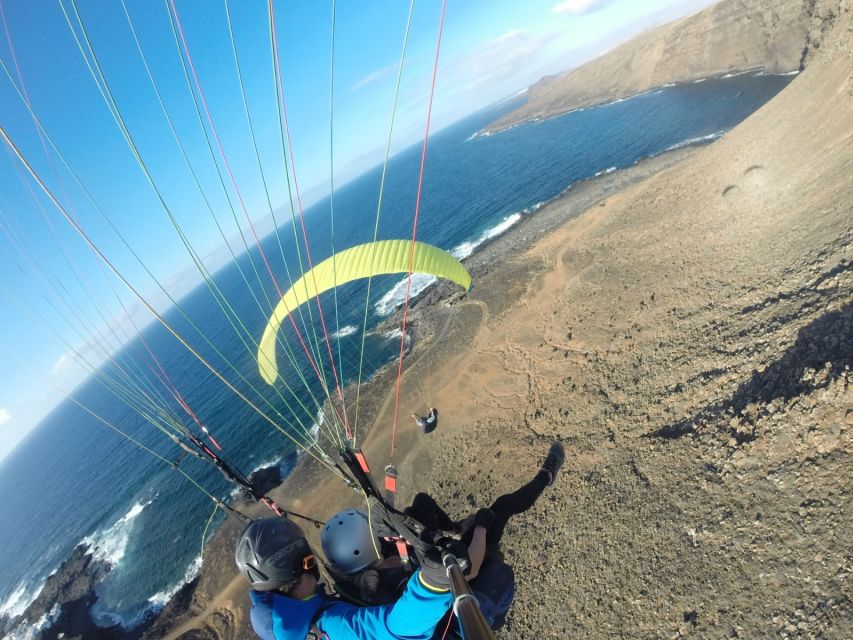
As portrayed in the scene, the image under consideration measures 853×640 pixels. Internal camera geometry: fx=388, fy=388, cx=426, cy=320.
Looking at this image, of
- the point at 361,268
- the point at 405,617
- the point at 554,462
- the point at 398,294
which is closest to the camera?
the point at 405,617

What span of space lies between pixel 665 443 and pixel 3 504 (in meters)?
92.6

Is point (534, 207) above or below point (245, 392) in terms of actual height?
below

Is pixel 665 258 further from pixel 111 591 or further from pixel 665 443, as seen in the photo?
pixel 111 591

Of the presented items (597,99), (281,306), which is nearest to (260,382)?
(281,306)

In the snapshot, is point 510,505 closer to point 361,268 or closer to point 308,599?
point 308,599

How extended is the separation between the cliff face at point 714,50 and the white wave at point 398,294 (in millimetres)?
60927

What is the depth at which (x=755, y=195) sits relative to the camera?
18625 millimetres

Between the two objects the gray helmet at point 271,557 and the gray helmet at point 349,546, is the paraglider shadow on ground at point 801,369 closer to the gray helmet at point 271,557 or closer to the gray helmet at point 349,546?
the gray helmet at point 349,546

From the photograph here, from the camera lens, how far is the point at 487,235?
42406 millimetres

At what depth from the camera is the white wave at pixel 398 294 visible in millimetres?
35500

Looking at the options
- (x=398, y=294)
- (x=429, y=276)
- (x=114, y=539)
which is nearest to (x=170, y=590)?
(x=114, y=539)

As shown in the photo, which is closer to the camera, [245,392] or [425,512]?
[425,512]

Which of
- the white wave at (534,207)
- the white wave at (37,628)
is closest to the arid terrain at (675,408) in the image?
the white wave at (37,628)

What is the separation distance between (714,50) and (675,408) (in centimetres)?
9669
